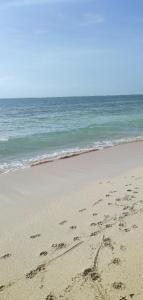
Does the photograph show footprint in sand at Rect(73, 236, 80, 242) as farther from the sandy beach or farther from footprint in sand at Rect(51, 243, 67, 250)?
footprint in sand at Rect(51, 243, 67, 250)

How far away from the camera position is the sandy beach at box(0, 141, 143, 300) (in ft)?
13.3

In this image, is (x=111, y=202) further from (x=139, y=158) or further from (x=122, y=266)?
(x=139, y=158)

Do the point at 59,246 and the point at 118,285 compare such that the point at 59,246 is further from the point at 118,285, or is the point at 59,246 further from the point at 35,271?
the point at 118,285

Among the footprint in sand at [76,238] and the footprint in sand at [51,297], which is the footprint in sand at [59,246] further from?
the footprint in sand at [51,297]

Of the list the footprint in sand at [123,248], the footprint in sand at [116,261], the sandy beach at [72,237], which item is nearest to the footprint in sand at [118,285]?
the sandy beach at [72,237]

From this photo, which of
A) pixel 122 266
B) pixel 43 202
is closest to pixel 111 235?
pixel 122 266

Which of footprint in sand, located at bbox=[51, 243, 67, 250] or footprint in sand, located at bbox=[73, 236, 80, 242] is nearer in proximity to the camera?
footprint in sand, located at bbox=[51, 243, 67, 250]

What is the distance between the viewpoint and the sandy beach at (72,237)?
405 cm

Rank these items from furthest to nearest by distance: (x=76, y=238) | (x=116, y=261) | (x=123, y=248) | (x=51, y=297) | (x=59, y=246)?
(x=76, y=238) → (x=59, y=246) → (x=123, y=248) → (x=116, y=261) → (x=51, y=297)

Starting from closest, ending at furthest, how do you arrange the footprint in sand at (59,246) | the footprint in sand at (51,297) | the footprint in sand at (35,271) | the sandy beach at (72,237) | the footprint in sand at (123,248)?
the footprint in sand at (51,297) → the sandy beach at (72,237) → the footprint in sand at (35,271) → the footprint in sand at (123,248) → the footprint in sand at (59,246)

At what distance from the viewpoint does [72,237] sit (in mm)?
5355

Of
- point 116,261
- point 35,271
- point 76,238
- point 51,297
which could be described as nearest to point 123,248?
point 116,261

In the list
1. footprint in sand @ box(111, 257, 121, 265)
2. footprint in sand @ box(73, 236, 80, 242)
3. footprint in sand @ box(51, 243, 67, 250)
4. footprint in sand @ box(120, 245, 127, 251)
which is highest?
footprint in sand @ box(120, 245, 127, 251)

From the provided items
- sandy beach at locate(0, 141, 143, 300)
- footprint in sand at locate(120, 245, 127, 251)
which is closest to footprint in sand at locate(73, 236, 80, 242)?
sandy beach at locate(0, 141, 143, 300)
